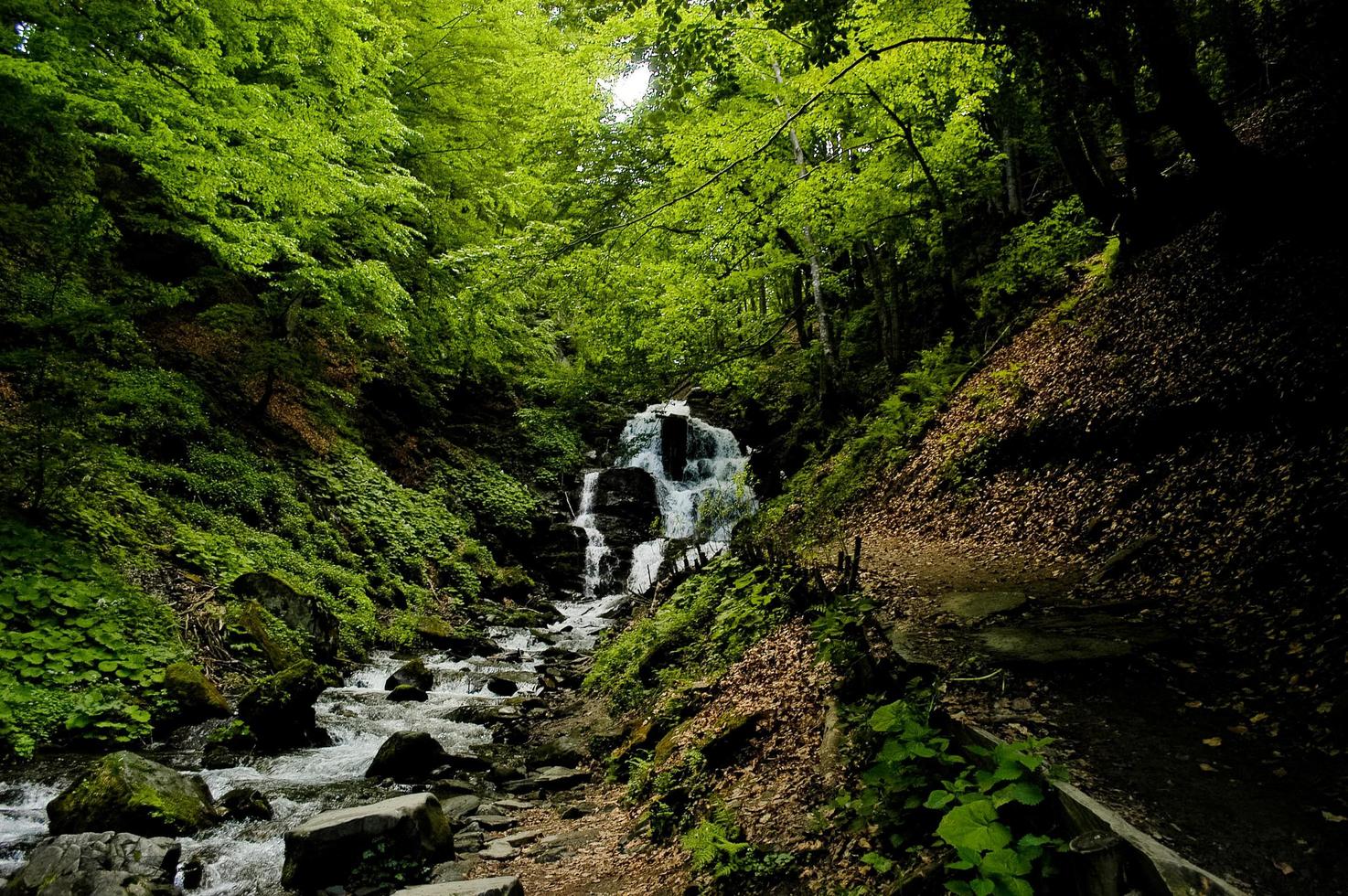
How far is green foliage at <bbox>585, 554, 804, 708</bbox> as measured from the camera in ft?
24.8

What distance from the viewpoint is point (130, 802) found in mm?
5207

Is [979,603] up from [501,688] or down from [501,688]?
up

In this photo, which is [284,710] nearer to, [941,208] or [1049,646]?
[1049,646]

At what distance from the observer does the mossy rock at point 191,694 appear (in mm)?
7375

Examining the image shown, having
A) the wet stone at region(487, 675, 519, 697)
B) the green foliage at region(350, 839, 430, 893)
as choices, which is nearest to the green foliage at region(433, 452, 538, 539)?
the wet stone at region(487, 675, 519, 697)

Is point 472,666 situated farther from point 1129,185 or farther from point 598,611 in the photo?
point 1129,185

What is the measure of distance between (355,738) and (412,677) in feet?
7.44

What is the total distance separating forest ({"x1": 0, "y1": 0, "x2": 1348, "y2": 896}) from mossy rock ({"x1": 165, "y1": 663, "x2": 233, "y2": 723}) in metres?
0.05

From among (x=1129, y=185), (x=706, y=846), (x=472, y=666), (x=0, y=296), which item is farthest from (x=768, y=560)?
(x=0, y=296)

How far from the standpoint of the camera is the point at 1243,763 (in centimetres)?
313

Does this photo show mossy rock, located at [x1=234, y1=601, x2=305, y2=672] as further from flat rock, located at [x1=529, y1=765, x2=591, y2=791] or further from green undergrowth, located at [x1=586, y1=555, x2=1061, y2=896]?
green undergrowth, located at [x1=586, y1=555, x2=1061, y2=896]

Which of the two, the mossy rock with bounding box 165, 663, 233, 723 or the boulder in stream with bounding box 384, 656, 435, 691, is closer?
the mossy rock with bounding box 165, 663, 233, 723

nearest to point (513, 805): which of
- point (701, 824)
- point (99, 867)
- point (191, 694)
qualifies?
point (701, 824)

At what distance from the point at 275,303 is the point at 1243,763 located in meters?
14.6
